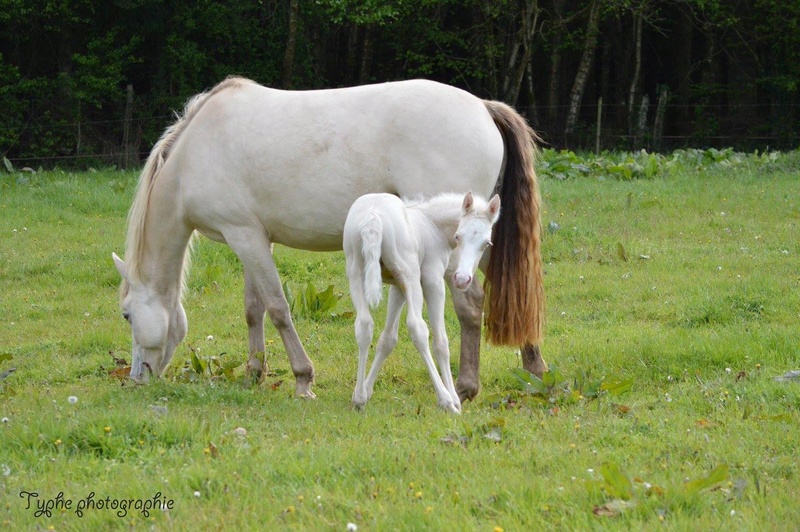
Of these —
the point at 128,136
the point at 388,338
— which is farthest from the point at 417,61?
the point at 388,338

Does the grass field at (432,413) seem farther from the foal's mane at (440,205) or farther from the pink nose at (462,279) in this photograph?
the foal's mane at (440,205)

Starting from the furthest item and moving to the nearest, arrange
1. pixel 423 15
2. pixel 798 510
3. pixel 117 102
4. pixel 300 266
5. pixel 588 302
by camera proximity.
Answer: pixel 423 15, pixel 117 102, pixel 300 266, pixel 588 302, pixel 798 510

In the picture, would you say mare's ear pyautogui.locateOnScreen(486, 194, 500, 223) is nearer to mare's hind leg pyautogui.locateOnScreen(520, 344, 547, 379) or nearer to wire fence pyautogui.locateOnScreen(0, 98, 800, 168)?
mare's hind leg pyautogui.locateOnScreen(520, 344, 547, 379)

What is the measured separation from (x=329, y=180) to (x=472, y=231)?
4.28 ft

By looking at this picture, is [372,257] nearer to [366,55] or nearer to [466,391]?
[466,391]

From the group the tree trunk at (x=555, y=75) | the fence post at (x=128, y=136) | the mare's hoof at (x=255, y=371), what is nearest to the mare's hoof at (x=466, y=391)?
the mare's hoof at (x=255, y=371)

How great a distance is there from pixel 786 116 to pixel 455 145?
23.1m

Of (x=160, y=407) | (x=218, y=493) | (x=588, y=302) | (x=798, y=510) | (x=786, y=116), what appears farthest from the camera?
(x=786, y=116)

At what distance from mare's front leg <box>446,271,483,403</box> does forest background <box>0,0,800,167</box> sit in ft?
57.9

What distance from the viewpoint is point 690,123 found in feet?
93.4

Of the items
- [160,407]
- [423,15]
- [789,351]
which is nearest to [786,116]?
[423,15]

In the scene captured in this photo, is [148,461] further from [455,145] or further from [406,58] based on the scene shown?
[406,58]

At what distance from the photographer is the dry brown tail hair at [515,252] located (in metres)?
6.21

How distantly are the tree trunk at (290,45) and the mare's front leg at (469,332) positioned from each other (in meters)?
19.6
